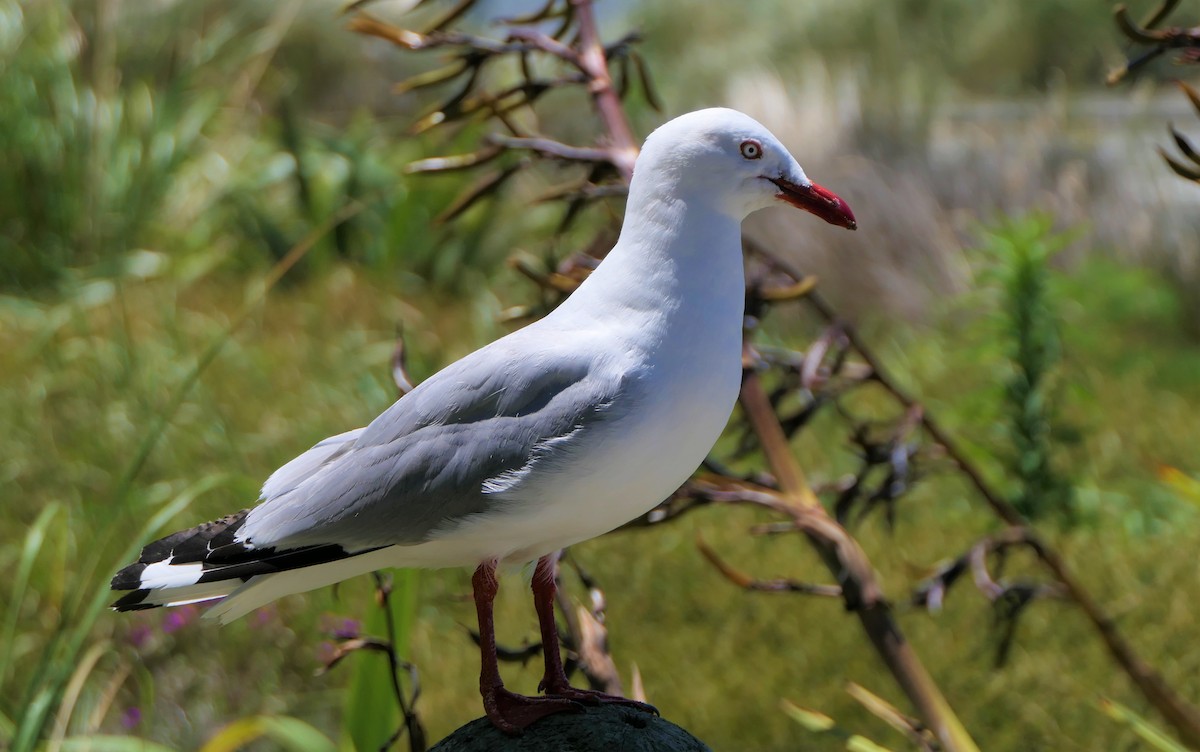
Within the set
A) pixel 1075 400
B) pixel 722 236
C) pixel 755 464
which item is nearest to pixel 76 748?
pixel 722 236

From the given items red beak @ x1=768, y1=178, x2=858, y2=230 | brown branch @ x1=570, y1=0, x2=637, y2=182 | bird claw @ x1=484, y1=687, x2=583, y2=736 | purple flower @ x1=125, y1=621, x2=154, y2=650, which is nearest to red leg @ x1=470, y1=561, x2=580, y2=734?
bird claw @ x1=484, y1=687, x2=583, y2=736

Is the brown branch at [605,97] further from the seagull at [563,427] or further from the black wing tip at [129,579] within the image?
the black wing tip at [129,579]

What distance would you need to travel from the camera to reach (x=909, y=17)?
599 inches

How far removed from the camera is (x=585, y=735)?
1.76m

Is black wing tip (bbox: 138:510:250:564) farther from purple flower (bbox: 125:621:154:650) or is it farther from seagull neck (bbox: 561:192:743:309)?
purple flower (bbox: 125:621:154:650)

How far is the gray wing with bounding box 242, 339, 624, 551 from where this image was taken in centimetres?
156

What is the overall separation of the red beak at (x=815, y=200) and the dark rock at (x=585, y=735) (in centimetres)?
75

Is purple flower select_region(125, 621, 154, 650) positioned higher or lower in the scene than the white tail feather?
lower

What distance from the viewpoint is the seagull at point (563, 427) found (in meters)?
1.53

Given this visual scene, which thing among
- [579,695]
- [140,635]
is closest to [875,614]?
[579,695]

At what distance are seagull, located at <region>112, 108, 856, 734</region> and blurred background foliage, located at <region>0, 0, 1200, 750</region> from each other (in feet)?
1.99

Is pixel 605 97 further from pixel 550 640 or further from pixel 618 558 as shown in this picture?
pixel 618 558

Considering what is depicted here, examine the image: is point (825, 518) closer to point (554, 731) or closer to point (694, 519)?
point (554, 731)

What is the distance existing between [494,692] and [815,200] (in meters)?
0.76
